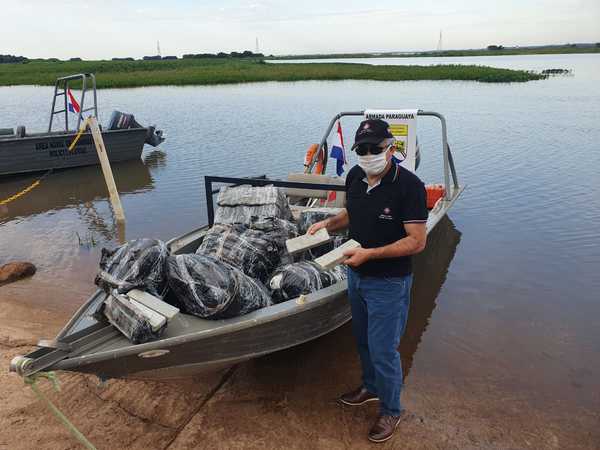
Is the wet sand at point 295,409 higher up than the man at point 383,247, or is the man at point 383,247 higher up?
the man at point 383,247

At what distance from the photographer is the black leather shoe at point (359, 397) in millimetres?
3668

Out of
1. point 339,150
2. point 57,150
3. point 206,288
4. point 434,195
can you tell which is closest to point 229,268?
point 206,288

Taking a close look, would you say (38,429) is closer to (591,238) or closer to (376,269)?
(376,269)

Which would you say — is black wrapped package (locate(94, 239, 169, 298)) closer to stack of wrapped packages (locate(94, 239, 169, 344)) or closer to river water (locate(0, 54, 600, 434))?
stack of wrapped packages (locate(94, 239, 169, 344))

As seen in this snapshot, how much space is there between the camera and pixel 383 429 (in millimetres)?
3307

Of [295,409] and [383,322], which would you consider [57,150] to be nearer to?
[295,409]

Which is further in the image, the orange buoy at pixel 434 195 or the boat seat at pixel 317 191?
the orange buoy at pixel 434 195

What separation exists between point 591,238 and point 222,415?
6.62m

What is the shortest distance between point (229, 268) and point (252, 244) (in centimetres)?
65

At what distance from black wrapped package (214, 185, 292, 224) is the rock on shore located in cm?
326

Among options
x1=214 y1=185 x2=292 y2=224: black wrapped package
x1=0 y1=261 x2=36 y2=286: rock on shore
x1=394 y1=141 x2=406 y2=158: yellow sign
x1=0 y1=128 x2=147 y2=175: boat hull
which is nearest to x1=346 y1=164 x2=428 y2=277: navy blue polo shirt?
x1=214 y1=185 x2=292 y2=224: black wrapped package

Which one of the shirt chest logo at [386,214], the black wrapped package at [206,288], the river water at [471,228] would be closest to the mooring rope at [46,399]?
the black wrapped package at [206,288]

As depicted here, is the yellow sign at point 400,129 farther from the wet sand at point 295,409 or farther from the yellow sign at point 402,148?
the wet sand at point 295,409

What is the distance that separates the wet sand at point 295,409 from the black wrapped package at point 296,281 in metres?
0.83
